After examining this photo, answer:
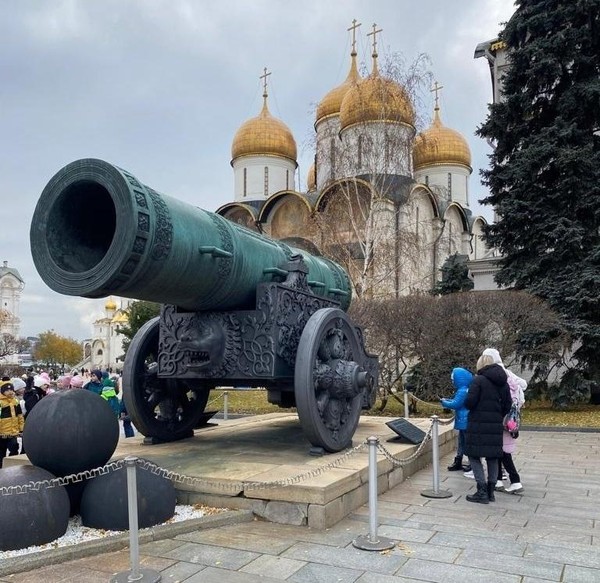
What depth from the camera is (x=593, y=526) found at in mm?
4664

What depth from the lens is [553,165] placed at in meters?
16.0

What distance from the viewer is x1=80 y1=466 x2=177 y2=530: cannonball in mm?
4172

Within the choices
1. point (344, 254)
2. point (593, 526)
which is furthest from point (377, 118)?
point (593, 526)

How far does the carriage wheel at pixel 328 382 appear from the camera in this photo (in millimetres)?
5148

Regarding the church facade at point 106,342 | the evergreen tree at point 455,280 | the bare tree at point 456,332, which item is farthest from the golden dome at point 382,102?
the church facade at point 106,342

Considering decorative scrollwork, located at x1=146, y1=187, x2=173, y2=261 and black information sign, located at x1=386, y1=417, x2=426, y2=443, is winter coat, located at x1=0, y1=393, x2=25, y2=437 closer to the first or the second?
decorative scrollwork, located at x1=146, y1=187, x2=173, y2=261

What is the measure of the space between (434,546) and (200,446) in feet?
9.35

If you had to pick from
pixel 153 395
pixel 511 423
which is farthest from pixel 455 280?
pixel 153 395

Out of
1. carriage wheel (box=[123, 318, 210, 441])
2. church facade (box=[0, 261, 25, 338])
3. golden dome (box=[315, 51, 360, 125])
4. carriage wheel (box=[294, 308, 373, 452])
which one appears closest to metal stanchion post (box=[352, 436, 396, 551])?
carriage wheel (box=[294, 308, 373, 452])

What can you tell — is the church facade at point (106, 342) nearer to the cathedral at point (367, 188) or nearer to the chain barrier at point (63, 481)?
the cathedral at point (367, 188)

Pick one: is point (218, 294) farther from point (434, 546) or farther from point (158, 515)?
point (434, 546)

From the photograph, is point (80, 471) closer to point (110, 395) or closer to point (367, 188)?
point (110, 395)

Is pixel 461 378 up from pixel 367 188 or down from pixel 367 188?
down

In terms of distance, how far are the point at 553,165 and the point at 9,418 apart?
46.3 feet
